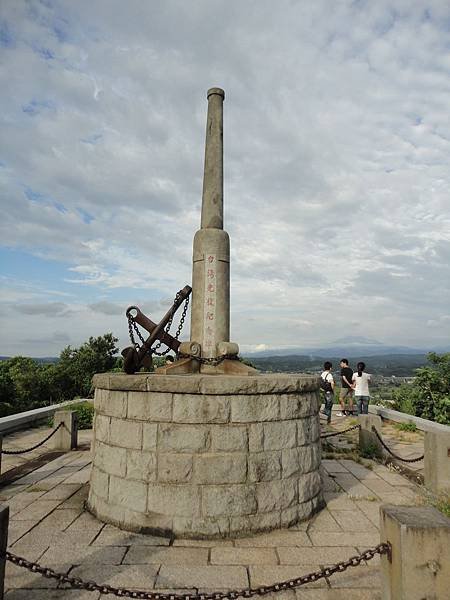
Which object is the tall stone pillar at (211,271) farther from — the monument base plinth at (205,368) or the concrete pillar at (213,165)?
the monument base plinth at (205,368)

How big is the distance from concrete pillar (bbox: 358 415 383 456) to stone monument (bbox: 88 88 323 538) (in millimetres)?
3509

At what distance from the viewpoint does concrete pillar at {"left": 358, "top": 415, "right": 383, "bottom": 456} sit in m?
8.25

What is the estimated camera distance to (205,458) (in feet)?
14.7

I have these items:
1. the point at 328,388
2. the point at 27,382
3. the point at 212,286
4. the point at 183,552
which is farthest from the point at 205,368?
the point at 27,382

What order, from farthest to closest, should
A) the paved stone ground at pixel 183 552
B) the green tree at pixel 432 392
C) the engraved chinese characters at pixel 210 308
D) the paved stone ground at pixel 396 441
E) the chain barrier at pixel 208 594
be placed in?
the green tree at pixel 432 392 < the paved stone ground at pixel 396 441 < the engraved chinese characters at pixel 210 308 < the paved stone ground at pixel 183 552 < the chain barrier at pixel 208 594

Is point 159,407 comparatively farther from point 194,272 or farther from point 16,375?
point 16,375

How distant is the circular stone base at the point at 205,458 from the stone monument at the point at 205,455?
1 cm

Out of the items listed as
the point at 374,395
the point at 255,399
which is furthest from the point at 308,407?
the point at 374,395

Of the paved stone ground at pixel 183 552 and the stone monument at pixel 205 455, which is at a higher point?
the stone monument at pixel 205 455

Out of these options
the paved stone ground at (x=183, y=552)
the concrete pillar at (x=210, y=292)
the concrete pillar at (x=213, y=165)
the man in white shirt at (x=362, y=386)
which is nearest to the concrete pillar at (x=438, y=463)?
the paved stone ground at (x=183, y=552)

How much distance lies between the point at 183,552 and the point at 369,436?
18.1 ft

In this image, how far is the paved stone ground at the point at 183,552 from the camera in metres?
3.45

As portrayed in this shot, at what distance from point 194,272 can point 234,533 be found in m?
4.01

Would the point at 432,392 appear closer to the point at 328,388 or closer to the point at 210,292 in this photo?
the point at 328,388
